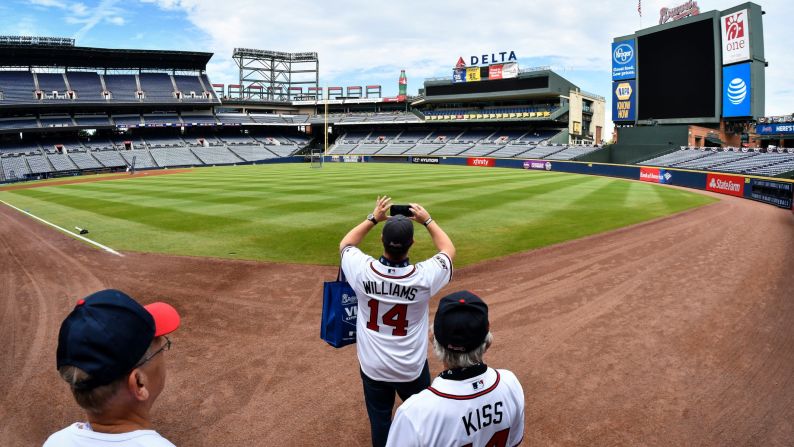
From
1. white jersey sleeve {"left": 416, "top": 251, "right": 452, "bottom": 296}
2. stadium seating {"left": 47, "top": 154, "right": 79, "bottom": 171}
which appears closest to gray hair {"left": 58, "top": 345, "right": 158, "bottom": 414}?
white jersey sleeve {"left": 416, "top": 251, "right": 452, "bottom": 296}

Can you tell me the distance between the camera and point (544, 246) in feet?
42.9

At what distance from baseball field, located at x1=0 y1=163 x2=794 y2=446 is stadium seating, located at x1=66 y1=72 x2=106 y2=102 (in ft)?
210

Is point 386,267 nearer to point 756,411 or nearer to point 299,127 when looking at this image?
point 756,411

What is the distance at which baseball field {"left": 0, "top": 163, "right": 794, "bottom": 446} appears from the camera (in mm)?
5270

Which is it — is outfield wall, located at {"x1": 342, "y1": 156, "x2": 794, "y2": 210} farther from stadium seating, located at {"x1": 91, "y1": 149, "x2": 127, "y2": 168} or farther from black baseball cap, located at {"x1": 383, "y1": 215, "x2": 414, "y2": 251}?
stadium seating, located at {"x1": 91, "y1": 149, "x2": 127, "y2": 168}

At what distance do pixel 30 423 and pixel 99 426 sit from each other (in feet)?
15.8

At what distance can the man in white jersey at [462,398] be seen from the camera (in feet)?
7.78

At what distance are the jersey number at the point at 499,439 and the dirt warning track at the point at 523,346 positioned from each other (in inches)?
105

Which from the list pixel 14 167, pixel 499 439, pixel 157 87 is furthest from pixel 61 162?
pixel 499 439

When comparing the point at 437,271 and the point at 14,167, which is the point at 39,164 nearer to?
the point at 14,167

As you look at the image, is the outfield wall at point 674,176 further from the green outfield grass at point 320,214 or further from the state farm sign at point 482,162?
the green outfield grass at point 320,214

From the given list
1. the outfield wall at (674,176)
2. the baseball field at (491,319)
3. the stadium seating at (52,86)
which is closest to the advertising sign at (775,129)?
the outfield wall at (674,176)

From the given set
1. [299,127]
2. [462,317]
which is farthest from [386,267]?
[299,127]

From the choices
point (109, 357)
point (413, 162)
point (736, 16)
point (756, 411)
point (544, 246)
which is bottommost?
point (756, 411)
